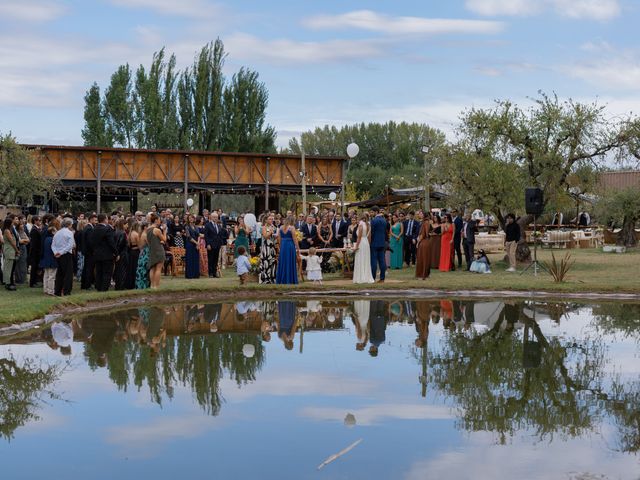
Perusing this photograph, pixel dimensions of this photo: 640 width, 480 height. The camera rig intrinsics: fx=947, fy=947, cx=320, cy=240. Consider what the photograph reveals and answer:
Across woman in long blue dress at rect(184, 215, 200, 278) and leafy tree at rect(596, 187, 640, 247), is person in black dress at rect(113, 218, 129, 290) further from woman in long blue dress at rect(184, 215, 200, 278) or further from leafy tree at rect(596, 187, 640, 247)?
leafy tree at rect(596, 187, 640, 247)

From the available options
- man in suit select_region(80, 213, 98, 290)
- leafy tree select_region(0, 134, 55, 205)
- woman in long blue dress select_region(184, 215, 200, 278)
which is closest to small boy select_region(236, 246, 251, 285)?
woman in long blue dress select_region(184, 215, 200, 278)

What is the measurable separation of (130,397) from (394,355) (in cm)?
383

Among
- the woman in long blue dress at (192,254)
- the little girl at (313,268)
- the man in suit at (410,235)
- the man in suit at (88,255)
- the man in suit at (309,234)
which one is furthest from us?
the man in suit at (410,235)

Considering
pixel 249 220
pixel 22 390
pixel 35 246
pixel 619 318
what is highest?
pixel 249 220

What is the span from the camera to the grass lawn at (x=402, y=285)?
1610 cm

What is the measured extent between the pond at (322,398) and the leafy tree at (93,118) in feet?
168

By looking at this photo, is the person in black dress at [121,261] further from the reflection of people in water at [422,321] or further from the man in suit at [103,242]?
the reflection of people in water at [422,321]

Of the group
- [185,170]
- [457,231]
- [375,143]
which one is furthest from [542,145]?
[375,143]

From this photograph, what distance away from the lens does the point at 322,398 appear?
9.32 metres

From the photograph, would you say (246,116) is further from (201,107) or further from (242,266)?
(242,266)

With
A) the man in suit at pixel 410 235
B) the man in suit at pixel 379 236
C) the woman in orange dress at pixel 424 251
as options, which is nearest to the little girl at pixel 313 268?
the man in suit at pixel 379 236

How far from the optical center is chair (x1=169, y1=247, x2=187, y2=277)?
2373 centimetres

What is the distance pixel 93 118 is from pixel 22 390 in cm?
5759

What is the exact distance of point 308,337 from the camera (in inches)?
539
